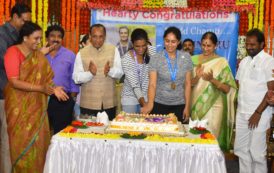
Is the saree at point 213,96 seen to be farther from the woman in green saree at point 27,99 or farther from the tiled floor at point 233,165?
the woman in green saree at point 27,99

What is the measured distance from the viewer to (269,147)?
171 inches

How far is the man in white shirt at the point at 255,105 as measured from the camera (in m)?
4.29

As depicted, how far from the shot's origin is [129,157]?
125 inches

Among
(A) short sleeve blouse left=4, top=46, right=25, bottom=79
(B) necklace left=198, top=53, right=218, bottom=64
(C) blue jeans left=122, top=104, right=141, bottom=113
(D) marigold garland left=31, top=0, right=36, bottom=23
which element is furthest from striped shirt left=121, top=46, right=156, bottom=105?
(D) marigold garland left=31, top=0, right=36, bottom=23

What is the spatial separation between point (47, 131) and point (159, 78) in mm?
1243

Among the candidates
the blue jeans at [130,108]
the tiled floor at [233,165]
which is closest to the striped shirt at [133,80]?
the blue jeans at [130,108]

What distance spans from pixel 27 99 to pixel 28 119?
0.19 m

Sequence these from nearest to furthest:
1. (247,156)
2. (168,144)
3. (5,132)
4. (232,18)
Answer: (168,144) < (5,132) < (247,156) < (232,18)

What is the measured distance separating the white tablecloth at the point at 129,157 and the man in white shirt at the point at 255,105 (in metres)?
1.35

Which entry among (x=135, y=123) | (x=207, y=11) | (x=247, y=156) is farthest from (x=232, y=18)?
(x=135, y=123)

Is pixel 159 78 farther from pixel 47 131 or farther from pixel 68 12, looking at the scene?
pixel 68 12

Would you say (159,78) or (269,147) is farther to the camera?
(269,147)

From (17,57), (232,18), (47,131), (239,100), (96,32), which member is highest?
(232,18)

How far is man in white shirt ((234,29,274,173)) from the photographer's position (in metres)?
4.29
